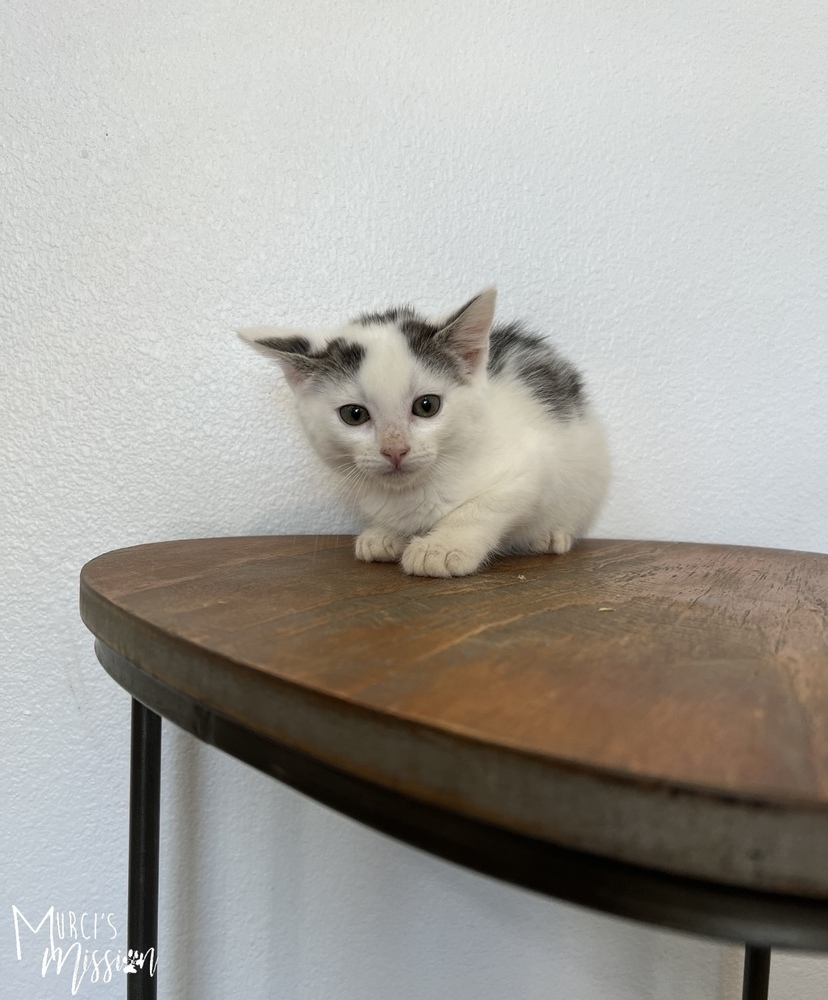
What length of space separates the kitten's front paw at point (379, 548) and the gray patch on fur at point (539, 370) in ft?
1.08

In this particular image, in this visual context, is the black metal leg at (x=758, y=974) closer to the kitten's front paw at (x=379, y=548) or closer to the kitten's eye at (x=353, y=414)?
the kitten's front paw at (x=379, y=548)

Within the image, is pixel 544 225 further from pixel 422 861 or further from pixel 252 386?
pixel 422 861

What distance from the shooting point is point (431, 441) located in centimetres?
84

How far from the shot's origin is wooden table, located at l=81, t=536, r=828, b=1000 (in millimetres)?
249

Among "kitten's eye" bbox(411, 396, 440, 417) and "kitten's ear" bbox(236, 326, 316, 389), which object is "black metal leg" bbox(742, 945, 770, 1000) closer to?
"kitten's eye" bbox(411, 396, 440, 417)

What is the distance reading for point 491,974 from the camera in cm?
108

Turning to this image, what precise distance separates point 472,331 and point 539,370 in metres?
0.22

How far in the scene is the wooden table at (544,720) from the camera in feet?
0.82

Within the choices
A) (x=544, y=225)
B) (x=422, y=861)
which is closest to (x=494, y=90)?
(x=544, y=225)

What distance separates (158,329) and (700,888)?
1.03m

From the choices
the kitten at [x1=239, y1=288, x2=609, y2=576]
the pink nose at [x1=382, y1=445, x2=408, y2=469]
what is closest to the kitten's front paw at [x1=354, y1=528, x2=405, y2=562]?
the kitten at [x1=239, y1=288, x2=609, y2=576]

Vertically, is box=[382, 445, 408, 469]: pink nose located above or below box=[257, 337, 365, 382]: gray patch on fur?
below

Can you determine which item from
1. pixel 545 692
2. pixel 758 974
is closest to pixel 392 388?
pixel 545 692

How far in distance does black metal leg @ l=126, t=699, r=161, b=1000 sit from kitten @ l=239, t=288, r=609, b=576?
0.33 metres
